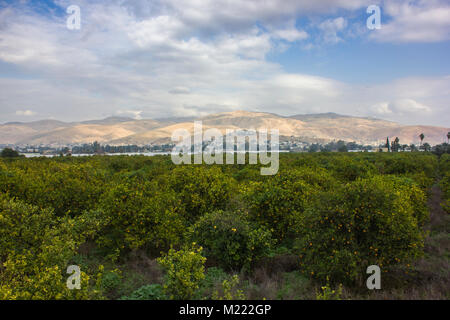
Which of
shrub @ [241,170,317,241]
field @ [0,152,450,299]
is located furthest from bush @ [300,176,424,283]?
shrub @ [241,170,317,241]

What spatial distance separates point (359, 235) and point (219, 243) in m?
4.48

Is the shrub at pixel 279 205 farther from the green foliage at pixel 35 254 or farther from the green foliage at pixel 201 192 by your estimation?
the green foliage at pixel 35 254

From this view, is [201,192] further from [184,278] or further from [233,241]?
[184,278]

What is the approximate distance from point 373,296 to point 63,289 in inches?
306

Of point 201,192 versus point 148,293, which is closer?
point 148,293

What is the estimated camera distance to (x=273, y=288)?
779 cm

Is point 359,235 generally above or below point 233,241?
above

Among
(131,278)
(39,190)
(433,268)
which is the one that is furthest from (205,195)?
(433,268)

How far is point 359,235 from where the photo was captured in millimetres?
8336

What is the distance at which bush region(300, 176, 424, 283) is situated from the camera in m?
7.92

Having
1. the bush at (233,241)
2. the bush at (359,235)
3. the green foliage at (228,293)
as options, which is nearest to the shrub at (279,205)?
the bush at (233,241)

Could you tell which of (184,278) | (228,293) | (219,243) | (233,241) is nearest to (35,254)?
(184,278)

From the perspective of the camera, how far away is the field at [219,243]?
24.3 ft
